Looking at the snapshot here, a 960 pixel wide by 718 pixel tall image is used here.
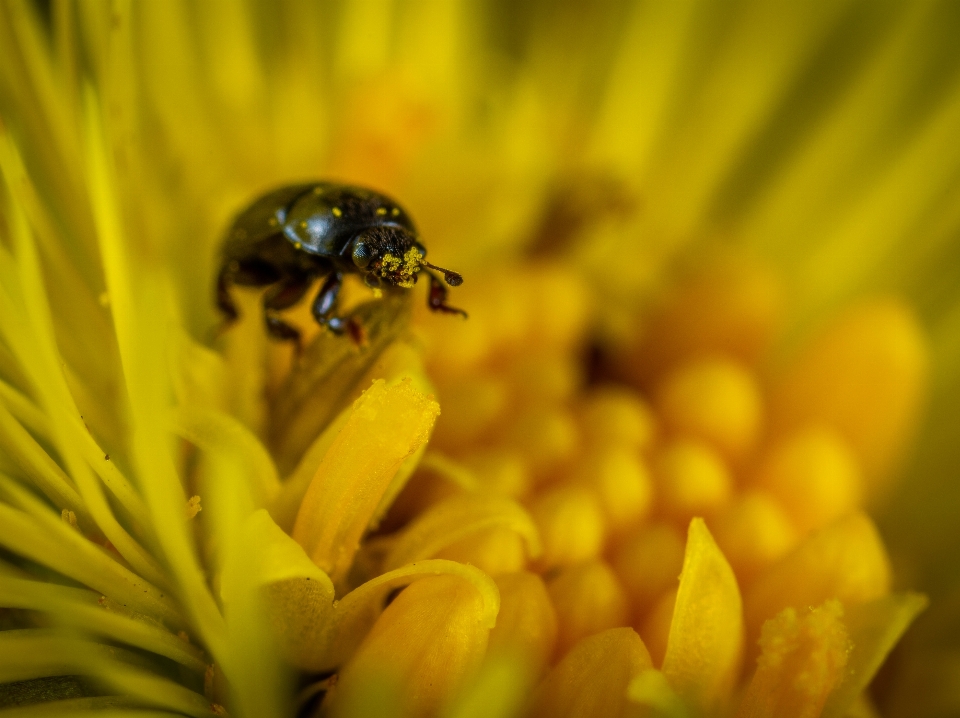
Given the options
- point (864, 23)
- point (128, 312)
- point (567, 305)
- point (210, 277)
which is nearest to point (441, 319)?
point (567, 305)

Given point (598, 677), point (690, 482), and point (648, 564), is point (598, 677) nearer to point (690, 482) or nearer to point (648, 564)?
point (648, 564)

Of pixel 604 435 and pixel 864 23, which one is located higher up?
pixel 864 23

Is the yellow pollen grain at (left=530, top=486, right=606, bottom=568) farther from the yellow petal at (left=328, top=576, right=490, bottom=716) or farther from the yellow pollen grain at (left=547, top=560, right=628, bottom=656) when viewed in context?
the yellow petal at (left=328, top=576, right=490, bottom=716)

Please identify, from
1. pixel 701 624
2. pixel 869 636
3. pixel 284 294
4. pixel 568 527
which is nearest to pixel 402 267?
pixel 284 294

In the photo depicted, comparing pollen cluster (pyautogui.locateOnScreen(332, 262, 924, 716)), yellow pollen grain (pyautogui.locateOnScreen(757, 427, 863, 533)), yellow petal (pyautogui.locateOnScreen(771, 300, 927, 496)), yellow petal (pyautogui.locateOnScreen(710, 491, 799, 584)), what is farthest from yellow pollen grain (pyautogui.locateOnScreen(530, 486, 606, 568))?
yellow petal (pyautogui.locateOnScreen(771, 300, 927, 496))

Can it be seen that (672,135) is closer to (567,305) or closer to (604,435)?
(567,305)

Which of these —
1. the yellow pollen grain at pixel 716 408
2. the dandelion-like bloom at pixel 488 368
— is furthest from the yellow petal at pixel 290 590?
the yellow pollen grain at pixel 716 408
